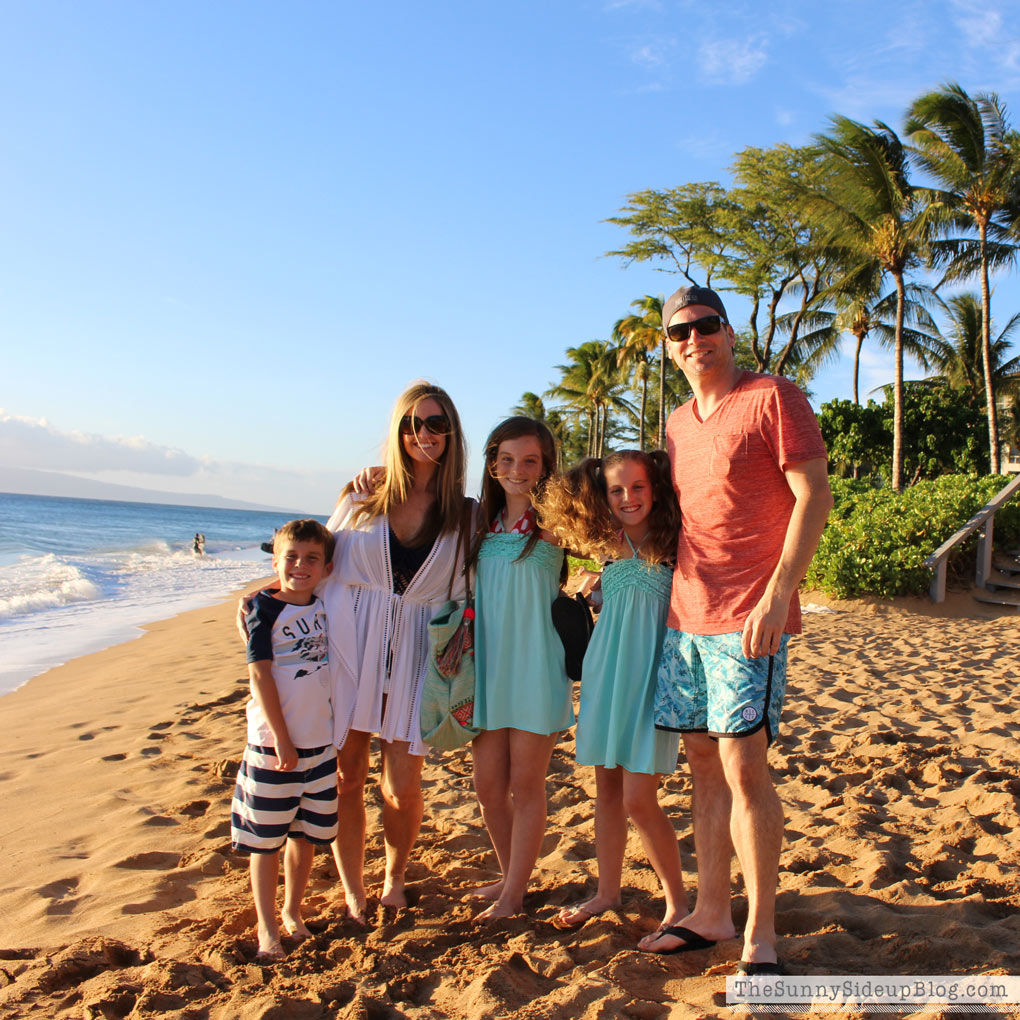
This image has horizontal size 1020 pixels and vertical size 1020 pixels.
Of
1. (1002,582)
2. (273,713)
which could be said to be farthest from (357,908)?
(1002,582)

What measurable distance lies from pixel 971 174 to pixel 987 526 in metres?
11.0

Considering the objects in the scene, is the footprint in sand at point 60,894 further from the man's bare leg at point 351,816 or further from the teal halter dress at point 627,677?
the teal halter dress at point 627,677

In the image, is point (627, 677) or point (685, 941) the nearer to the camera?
point (685, 941)

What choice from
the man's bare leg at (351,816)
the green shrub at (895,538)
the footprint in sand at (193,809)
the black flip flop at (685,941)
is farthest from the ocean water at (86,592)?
the green shrub at (895,538)

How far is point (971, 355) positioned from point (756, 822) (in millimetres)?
33132

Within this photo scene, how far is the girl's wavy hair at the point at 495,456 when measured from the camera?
3.00 metres

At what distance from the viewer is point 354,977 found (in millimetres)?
2314

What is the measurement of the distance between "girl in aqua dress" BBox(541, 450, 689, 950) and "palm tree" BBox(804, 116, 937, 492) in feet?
51.5

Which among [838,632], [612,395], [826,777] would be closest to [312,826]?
[826,777]

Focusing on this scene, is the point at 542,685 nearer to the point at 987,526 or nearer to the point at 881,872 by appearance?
the point at 881,872

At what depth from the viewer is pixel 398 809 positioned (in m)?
2.85

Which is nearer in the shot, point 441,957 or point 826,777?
point 441,957

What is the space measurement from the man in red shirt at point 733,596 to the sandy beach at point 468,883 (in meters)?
0.28

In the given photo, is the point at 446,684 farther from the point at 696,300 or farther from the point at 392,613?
the point at 696,300
